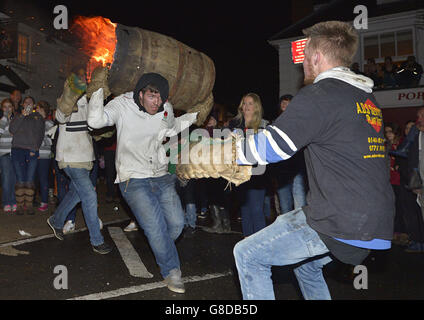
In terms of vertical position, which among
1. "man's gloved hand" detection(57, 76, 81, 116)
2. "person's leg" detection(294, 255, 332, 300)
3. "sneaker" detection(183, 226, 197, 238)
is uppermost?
"man's gloved hand" detection(57, 76, 81, 116)

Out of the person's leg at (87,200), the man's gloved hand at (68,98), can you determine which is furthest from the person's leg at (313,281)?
the man's gloved hand at (68,98)

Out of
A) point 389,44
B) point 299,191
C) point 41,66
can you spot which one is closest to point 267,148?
point 299,191

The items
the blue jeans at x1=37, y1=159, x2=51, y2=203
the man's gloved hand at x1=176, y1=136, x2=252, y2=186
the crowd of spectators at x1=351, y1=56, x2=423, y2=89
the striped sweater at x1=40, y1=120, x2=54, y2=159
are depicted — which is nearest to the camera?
the man's gloved hand at x1=176, y1=136, x2=252, y2=186

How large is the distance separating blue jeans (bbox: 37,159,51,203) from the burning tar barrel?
16.5 feet

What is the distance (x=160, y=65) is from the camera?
13.9 ft

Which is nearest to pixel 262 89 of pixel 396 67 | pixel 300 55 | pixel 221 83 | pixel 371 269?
pixel 221 83

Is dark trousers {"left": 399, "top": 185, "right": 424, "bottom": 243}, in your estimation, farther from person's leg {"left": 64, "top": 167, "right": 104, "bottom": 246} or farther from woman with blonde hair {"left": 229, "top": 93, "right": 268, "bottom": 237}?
person's leg {"left": 64, "top": 167, "right": 104, "bottom": 246}

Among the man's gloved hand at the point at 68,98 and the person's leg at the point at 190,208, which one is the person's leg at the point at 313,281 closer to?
the man's gloved hand at the point at 68,98

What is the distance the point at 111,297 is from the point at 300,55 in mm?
17084

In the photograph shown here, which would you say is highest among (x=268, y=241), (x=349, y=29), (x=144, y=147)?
(x=349, y=29)

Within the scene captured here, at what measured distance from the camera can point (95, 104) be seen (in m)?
3.85

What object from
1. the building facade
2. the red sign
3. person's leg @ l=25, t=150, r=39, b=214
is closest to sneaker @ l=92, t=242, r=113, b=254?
person's leg @ l=25, t=150, r=39, b=214

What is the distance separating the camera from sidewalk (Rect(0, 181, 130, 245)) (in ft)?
20.5
